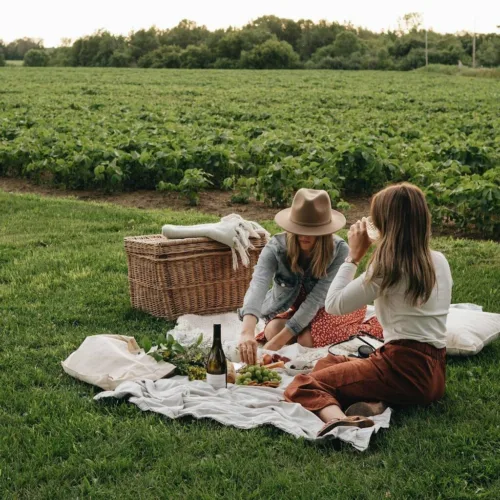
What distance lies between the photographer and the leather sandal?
4.58 metres

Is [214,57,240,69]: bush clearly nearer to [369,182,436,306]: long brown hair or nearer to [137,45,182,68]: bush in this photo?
[137,45,182,68]: bush

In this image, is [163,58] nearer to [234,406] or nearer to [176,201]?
[176,201]

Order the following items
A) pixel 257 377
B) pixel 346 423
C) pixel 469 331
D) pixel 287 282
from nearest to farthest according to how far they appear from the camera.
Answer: pixel 346 423
pixel 257 377
pixel 469 331
pixel 287 282

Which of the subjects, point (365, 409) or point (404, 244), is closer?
point (404, 244)

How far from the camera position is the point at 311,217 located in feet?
18.3

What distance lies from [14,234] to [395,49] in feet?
245

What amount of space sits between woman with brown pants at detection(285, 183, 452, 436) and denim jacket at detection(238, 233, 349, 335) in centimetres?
107

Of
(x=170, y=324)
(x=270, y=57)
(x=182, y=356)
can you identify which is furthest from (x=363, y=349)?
(x=270, y=57)

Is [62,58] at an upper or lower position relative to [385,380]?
upper

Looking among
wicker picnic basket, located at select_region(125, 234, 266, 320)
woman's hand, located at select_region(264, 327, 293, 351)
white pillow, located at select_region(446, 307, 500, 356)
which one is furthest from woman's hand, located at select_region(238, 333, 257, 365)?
wicker picnic basket, located at select_region(125, 234, 266, 320)

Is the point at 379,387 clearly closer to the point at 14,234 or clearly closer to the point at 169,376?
the point at 169,376

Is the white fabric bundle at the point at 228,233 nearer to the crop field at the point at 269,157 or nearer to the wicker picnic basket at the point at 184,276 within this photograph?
the wicker picnic basket at the point at 184,276

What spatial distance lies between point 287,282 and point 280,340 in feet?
1.43

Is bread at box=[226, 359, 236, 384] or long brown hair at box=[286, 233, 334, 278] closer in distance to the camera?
bread at box=[226, 359, 236, 384]
